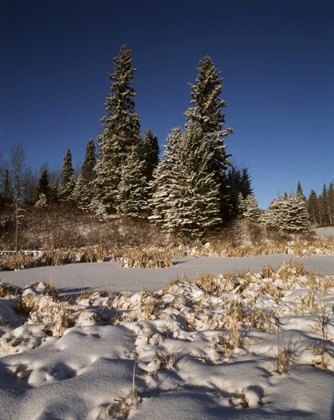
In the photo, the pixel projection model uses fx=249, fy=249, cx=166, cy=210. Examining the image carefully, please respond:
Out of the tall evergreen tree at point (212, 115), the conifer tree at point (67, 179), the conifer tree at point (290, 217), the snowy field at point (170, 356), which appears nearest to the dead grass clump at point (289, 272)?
the snowy field at point (170, 356)

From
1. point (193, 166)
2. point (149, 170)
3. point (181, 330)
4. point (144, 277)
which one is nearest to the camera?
point (181, 330)

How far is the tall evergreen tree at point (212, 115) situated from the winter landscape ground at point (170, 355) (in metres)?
17.2

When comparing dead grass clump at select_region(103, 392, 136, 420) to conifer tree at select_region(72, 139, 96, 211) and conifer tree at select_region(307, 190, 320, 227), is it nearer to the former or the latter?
conifer tree at select_region(72, 139, 96, 211)

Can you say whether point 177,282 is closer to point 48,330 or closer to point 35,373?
point 48,330

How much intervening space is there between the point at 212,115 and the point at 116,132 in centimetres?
900

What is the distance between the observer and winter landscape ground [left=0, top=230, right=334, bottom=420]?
170cm

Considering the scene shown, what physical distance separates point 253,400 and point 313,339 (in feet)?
3.78

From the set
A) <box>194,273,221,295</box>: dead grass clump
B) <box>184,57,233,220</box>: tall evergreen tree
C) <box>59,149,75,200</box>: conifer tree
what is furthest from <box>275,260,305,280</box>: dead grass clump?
<box>59,149,75,200</box>: conifer tree

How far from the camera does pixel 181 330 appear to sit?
2846 millimetres

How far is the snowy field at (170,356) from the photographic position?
1.70 metres

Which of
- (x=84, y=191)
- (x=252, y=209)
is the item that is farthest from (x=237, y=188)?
(x=84, y=191)

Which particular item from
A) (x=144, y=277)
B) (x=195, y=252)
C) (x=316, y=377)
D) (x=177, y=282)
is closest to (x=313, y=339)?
(x=316, y=377)

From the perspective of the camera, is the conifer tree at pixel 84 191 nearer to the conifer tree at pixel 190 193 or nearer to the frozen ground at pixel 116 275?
the conifer tree at pixel 190 193

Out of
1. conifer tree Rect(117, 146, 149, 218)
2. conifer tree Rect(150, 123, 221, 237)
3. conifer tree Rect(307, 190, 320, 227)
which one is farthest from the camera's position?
conifer tree Rect(307, 190, 320, 227)
